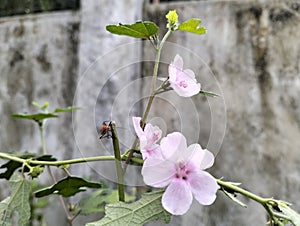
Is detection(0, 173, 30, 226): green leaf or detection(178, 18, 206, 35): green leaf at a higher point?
detection(178, 18, 206, 35): green leaf

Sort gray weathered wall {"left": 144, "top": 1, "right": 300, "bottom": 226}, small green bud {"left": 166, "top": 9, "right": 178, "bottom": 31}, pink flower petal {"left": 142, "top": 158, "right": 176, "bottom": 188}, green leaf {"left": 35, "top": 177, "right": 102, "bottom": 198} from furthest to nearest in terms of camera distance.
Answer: gray weathered wall {"left": 144, "top": 1, "right": 300, "bottom": 226}, green leaf {"left": 35, "top": 177, "right": 102, "bottom": 198}, small green bud {"left": 166, "top": 9, "right": 178, "bottom": 31}, pink flower petal {"left": 142, "top": 158, "right": 176, "bottom": 188}

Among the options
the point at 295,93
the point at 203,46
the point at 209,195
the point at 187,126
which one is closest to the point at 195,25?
the point at 187,126

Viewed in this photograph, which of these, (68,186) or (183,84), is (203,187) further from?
(68,186)

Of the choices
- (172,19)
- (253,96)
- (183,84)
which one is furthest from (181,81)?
(253,96)

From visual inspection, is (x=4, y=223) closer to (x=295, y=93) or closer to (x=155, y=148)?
(x=155, y=148)

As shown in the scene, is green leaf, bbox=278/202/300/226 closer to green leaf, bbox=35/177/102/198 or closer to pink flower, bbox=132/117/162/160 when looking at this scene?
pink flower, bbox=132/117/162/160

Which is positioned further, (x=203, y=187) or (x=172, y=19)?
(x=172, y=19)

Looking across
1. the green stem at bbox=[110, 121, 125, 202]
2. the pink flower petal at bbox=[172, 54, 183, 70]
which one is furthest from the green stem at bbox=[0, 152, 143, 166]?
the pink flower petal at bbox=[172, 54, 183, 70]
